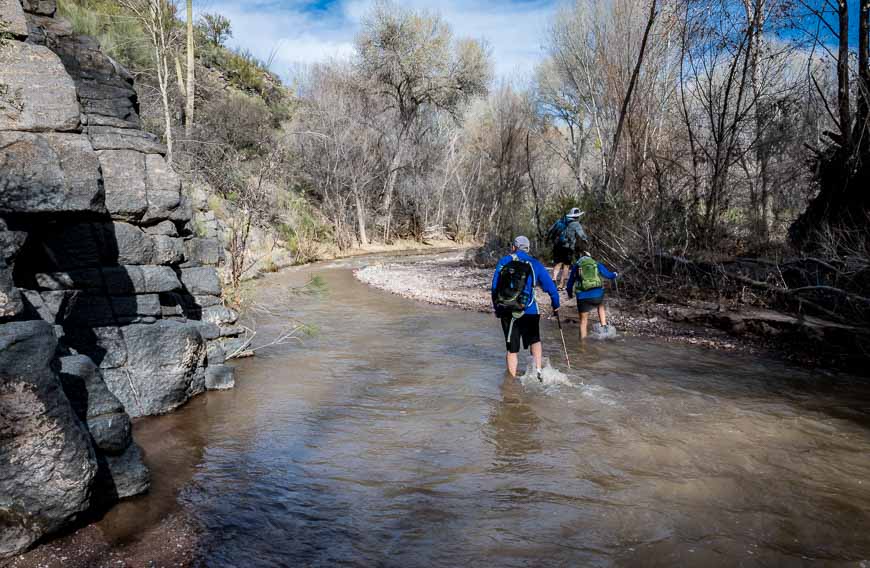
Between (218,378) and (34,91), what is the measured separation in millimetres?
3792

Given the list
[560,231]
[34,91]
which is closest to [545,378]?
[560,231]

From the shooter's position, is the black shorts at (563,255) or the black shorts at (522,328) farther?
the black shorts at (563,255)

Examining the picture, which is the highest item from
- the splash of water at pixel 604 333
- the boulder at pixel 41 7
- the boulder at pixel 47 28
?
the boulder at pixel 41 7

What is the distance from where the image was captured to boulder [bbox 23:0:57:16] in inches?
252

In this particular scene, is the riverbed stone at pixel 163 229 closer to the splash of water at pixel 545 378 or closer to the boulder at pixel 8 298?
the boulder at pixel 8 298

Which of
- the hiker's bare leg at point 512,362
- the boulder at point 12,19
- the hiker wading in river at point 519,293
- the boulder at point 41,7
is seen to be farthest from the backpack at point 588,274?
the boulder at point 41,7

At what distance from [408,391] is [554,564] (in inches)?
150

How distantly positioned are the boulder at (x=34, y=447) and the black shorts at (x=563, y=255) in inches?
423

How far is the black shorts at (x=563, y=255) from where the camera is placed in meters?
12.8

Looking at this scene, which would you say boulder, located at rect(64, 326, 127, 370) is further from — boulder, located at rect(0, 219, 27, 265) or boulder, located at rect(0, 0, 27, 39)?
boulder, located at rect(0, 0, 27, 39)

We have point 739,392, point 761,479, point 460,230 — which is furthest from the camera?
point 460,230


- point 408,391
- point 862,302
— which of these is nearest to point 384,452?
point 408,391

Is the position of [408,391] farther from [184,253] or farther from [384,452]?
[184,253]

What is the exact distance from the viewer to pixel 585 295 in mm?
9055
